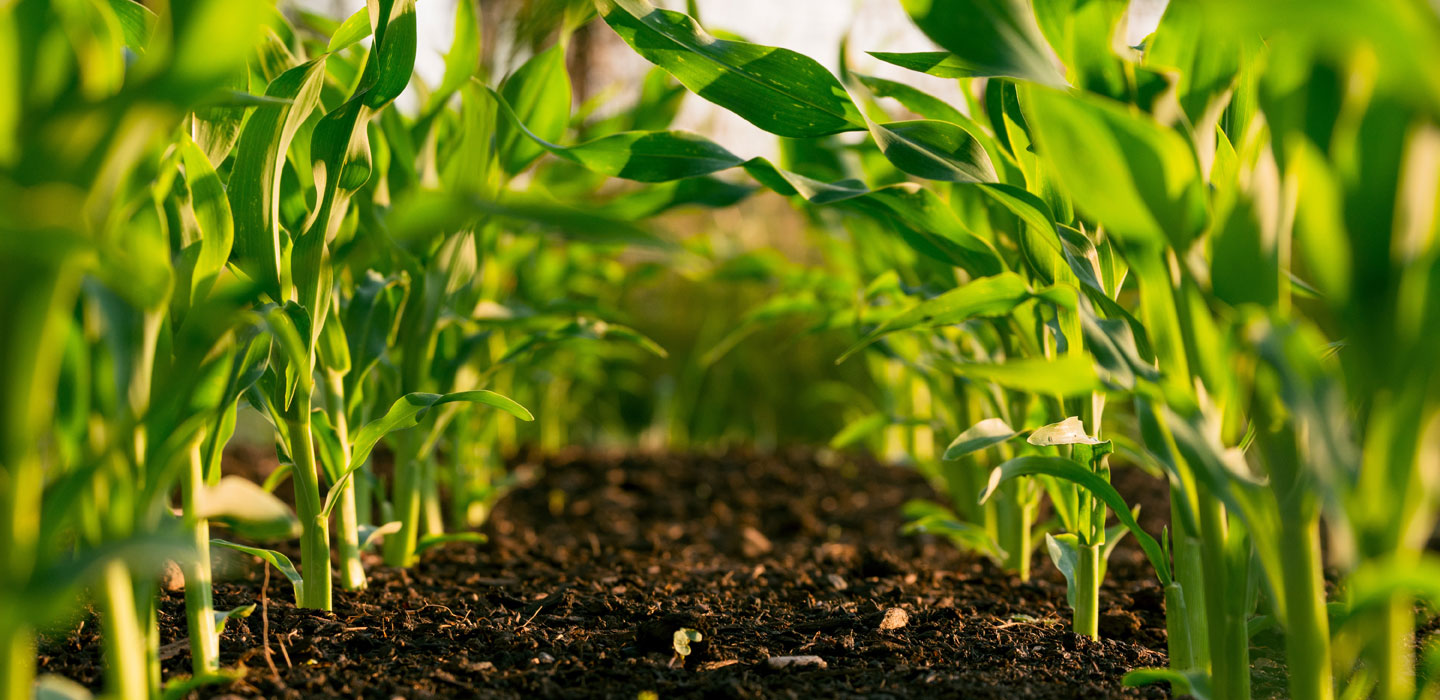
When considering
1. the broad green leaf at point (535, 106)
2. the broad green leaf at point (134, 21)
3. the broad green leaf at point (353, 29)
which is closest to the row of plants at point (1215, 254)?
the broad green leaf at point (353, 29)

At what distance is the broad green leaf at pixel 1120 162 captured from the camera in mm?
601

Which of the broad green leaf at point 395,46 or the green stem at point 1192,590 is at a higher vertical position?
the broad green leaf at point 395,46

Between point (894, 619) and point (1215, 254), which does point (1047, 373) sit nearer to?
point (1215, 254)

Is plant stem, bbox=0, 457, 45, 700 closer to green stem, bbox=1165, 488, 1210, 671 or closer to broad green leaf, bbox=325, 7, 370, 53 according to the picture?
broad green leaf, bbox=325, 7, 370, 53

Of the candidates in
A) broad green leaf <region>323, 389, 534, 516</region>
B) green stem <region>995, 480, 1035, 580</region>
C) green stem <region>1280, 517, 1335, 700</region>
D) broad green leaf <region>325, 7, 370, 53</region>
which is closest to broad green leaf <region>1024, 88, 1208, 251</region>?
green stem <region>1280, 517, 1335, 700</region>

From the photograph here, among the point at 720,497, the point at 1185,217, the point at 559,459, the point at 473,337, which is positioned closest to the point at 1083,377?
the point at 1185,217

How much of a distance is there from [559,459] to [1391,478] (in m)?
2.51

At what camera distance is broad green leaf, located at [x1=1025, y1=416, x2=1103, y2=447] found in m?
0.83

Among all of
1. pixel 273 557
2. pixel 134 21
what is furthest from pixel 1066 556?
pixel 134 21

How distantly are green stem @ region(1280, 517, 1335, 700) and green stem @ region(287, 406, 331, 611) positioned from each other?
3.12ft

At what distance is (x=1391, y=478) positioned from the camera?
0.60 meters

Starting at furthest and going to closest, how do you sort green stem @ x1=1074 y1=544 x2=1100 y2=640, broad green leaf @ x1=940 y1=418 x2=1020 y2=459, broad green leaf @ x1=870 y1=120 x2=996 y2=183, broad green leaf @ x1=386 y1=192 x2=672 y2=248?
green stem @ x1=1074 y1=544 x2=1100 y2=640, broad green leaf @ x1=870 y1=120 x2=996 y2=183, broad green leaf @ x1=940 y1=418 x2=1020 y2=459, broad green leaf @ x1=386 y1=192 x2=672 y2=248

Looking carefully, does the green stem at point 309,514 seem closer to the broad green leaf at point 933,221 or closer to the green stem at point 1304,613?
the broad green leaf at point 933,221

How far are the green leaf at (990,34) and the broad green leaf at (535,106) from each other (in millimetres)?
781
